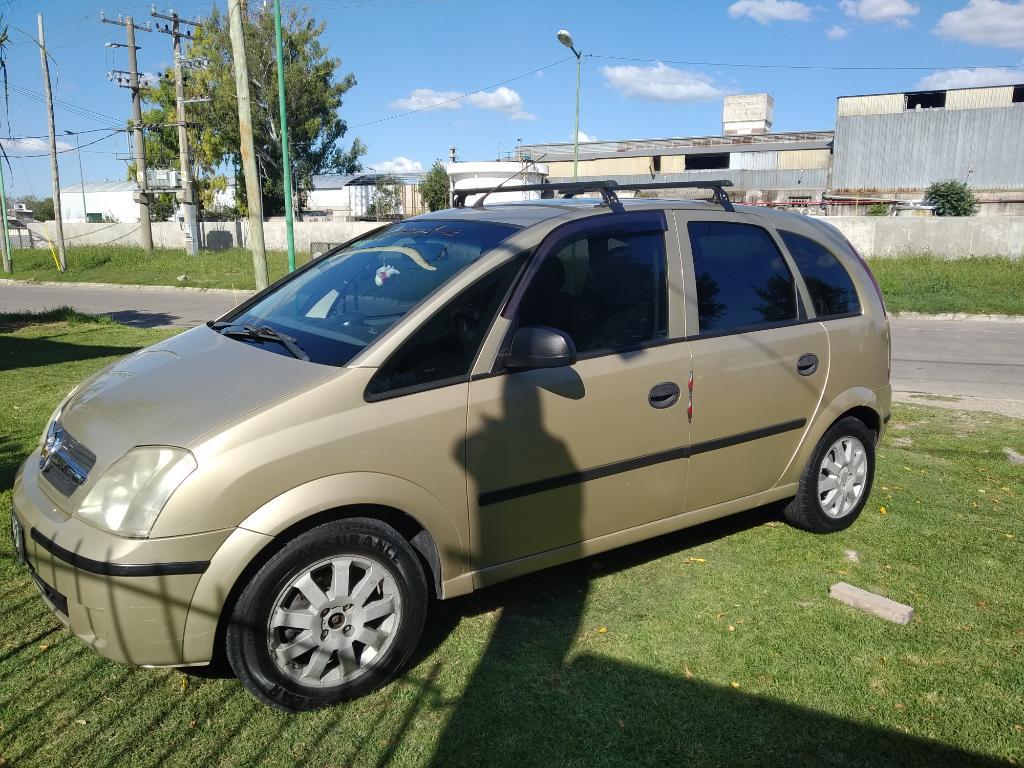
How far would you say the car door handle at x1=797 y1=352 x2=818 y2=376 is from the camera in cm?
432

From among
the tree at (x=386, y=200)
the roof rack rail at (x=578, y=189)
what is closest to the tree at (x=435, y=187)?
the tree at (x=386, y=200)

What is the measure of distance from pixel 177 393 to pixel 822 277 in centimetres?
345

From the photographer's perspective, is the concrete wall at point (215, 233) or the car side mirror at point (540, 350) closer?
the car side mirror at point (540, 350)

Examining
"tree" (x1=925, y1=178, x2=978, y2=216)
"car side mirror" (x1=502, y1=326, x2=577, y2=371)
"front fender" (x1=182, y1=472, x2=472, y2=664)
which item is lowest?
"front fender" (x1=182, y1=472, x2=472, y2=664)

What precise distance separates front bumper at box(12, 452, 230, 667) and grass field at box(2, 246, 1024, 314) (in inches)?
696

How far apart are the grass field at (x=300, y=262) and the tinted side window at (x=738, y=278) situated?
14.8 meters

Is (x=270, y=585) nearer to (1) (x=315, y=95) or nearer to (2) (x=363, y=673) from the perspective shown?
(2) (x=363, y=673)

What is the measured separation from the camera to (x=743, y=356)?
407 cm

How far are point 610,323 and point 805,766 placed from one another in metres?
1.93

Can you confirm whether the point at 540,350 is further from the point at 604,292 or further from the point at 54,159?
the point at 54,159

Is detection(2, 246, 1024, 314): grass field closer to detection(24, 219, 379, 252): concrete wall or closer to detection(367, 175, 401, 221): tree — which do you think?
detection(24, 219, 379, 252): concrete wall

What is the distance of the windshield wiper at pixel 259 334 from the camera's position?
11.1ft

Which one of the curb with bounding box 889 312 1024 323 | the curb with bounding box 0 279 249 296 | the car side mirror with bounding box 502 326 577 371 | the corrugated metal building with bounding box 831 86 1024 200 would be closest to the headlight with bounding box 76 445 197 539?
the car side mirror with bounding box 502 326 577 371

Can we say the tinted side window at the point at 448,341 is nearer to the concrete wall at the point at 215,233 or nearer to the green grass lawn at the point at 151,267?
the green grass lawn at the point at 151,267
